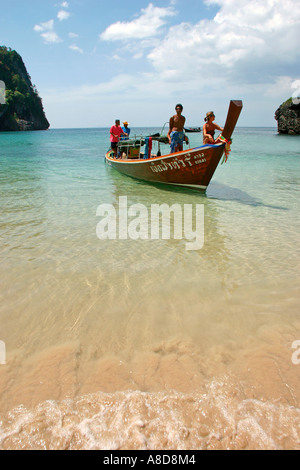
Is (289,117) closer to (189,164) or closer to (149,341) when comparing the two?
(189,164)

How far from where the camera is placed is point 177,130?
948 centimetres

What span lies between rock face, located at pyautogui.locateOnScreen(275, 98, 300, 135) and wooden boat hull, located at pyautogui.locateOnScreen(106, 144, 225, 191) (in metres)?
56.1

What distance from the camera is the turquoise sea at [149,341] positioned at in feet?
6.12

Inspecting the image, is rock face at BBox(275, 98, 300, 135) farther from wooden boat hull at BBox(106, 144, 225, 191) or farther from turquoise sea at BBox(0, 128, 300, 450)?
turquoise sea at BBox(0, 128, 300, 450)

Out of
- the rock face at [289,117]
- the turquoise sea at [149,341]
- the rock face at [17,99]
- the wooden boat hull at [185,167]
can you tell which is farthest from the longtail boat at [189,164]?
the rock face at [17,99]

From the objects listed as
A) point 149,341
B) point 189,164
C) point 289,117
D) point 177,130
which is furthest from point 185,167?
point 289,117

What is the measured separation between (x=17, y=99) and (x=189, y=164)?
327ft

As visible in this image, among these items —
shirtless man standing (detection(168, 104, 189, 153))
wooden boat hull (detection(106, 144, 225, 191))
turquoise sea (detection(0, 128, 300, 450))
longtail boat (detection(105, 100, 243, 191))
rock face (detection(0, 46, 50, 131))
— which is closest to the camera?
turquoise sea (detection(0, 128, 300, 450))

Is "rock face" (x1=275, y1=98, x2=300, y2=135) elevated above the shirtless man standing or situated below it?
above

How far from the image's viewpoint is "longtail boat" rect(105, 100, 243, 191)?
7.91 meters

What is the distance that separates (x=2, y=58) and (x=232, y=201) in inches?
4564

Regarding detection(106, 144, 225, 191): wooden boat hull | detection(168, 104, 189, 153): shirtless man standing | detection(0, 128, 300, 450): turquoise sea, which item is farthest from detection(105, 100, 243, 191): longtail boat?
detection(0, 128, 300, 450): turquoise sea

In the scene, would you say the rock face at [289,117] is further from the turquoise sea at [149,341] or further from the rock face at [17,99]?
the rock face at [17,99]

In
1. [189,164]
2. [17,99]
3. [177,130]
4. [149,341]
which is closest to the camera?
[149,341]
